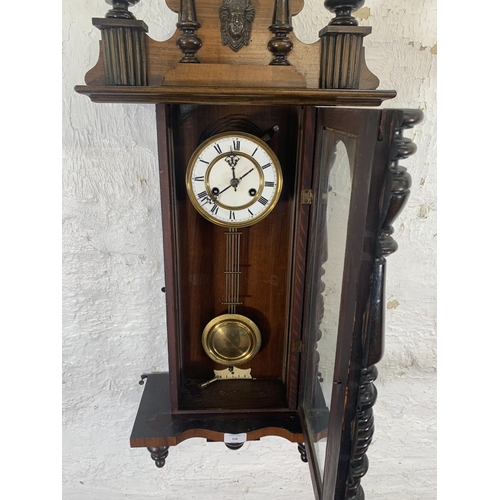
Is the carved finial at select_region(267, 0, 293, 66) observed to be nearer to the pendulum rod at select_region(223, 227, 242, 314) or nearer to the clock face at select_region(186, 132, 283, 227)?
the clock face at select_region(186, 132, 283, 227)

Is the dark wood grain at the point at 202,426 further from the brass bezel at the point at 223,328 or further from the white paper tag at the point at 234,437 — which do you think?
the brass bezel at the point at 223,328

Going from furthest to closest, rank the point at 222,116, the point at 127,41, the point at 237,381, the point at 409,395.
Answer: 1. the point at 409,395
2. the point at 237,381
3. the point at 222,116
4. the point at 127,41

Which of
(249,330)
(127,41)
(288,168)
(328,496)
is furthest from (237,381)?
(127,41)

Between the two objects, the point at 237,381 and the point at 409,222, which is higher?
the point at 409,222

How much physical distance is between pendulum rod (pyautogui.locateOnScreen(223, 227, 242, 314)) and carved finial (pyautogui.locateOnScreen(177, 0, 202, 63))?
340mm

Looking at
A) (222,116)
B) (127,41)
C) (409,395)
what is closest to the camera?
(127,41)

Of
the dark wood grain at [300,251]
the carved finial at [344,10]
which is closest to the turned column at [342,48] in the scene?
the carved finial at [344,10]

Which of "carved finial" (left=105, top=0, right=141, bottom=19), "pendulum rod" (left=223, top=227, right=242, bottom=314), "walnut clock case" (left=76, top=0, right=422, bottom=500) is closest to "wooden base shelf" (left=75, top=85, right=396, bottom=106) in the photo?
"walnut clock case" (left=76, top=0, right=422, bottom=500)

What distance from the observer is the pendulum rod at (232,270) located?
886 millimetres

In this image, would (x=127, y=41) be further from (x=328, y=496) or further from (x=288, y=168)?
(x=328, y=496)

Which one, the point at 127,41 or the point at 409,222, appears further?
the point at 409,222

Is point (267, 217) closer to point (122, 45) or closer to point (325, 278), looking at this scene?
point (325, 278)

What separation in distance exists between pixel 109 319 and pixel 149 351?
0.39 feet

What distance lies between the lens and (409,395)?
1136 millimetres
